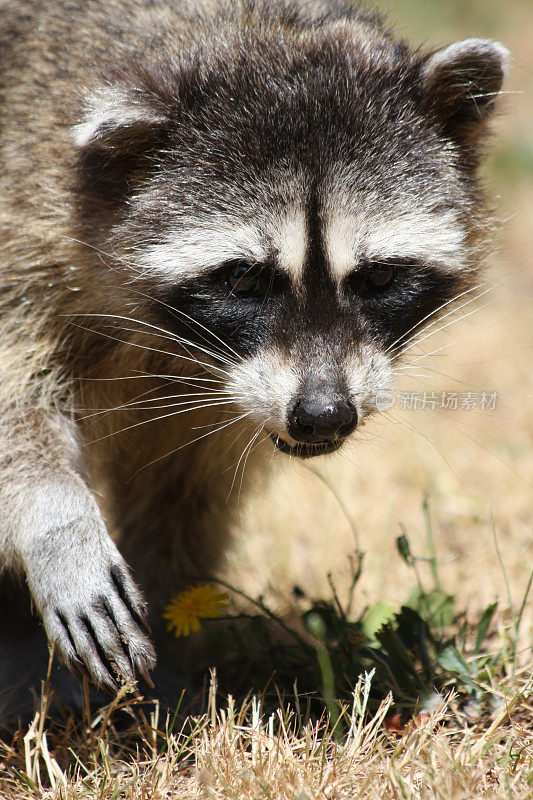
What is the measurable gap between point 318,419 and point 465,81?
4.13 feet

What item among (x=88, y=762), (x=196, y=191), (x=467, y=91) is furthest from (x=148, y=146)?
(x=88, y=762)

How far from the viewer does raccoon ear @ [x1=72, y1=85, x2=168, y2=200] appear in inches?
106

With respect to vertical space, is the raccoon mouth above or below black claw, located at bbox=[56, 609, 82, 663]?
above

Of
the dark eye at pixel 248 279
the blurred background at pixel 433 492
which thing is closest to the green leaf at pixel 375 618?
the blurred background at pixel 433 492

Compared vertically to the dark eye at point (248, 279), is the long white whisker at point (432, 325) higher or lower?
lower

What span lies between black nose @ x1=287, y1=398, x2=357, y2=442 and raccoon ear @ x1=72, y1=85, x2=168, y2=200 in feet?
2.97

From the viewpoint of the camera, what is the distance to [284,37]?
9.89 ft

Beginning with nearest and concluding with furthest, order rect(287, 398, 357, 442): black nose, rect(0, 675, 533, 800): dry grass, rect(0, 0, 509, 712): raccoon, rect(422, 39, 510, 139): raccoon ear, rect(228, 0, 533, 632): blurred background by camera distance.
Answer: rect(0, 675, 533, 800): dry grass
rect(287, 398, 357, 442): black nose
rect(0, 0, 509, 712): raccoon
rect(422, 39, 510, 139): raccoon ear
rect(228, 0, 533, 632): blurred background

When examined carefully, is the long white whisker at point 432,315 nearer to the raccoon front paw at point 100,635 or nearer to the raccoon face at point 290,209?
the raccoon face at point 290,209

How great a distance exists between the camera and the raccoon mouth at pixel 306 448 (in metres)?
2.79

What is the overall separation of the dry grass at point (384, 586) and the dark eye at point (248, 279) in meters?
0.74

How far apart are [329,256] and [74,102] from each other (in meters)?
1.05

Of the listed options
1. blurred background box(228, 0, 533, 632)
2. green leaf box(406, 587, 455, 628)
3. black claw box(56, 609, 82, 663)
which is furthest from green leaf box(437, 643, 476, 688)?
black claw box(56, 609, 82, 663)

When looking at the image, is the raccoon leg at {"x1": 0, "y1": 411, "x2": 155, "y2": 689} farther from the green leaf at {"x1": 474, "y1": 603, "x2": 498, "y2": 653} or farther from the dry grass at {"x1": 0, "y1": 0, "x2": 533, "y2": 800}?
the green leaf at {"x1": 474, "y1": 603, "x2": 498, "y2": 653}
